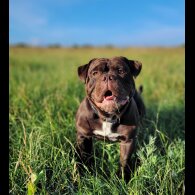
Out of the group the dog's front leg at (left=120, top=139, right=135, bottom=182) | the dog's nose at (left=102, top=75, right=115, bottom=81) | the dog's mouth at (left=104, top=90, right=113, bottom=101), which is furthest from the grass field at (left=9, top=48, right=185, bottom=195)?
the dog's nose at (left=102, top=75, right=115, bottom=81)

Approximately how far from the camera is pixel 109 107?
2906 millimetres

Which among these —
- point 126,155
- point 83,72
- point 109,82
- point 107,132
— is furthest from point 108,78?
point 126,155

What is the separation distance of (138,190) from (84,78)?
1.04 metres

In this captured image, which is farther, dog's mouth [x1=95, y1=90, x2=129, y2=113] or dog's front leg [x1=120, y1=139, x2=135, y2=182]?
dog's front leg [x1=120, y1=139, x2=135, y2=182]

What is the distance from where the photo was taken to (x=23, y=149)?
299 centimetres

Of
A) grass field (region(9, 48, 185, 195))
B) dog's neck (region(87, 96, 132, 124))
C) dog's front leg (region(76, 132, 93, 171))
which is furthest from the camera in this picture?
dog's front leg (region(76, 132, 93, 171))

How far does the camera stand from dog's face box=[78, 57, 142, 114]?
2859 millimetres

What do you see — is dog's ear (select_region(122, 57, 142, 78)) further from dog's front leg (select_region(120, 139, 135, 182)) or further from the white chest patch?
dog's front leg (select_region(120, 139, 135, 182))

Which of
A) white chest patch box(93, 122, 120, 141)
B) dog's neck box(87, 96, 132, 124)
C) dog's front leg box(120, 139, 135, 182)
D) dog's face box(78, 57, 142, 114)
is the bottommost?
dog's front leg box(120, 139, 135, 182)

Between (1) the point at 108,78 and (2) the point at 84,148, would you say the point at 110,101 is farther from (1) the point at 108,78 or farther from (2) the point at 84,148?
(2) the point at 84,148

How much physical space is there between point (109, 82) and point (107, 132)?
1.73ft
